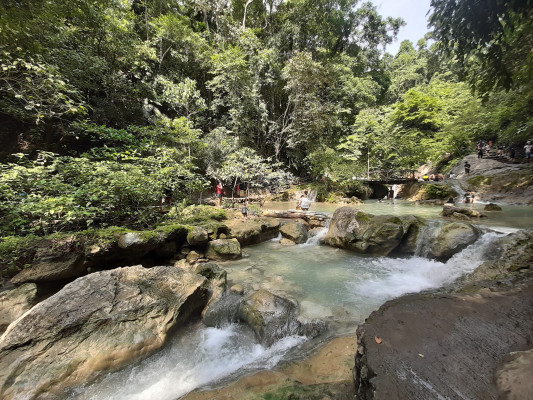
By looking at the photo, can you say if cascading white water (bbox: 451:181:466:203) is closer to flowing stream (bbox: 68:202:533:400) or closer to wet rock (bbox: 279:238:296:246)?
flowing stream (bbox: 68:202:533:400)

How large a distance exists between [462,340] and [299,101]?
18.6 m

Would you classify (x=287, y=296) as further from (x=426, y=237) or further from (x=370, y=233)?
(x=426, y=237)

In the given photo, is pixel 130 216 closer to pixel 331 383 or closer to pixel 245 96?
pixel 331 383

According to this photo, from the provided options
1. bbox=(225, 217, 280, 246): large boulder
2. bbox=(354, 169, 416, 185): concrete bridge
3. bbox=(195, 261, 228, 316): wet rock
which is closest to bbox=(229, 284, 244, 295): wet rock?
bbox=(195, 261, 228, 316): wet rock

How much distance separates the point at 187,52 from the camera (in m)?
16.5

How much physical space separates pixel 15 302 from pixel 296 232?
7.35m

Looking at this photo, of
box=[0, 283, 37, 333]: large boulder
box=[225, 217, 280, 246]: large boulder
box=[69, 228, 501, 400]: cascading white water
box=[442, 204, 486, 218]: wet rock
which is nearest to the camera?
box=[69, 228, 501, 400]: cascading white water

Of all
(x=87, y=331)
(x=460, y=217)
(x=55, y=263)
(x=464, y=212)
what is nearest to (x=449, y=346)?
(x=87, y=331)

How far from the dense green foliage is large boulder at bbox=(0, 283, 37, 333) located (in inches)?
53.6

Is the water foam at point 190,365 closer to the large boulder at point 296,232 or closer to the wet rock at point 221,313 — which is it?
the wet rock at point 221,313

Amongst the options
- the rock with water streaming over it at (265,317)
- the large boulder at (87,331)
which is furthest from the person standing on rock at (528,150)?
the large boulder at (87,331)

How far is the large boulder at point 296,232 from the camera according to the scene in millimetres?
8555

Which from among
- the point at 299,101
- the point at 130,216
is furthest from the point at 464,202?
the point at 130,216

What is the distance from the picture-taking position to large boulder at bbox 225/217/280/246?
26.1 feet
